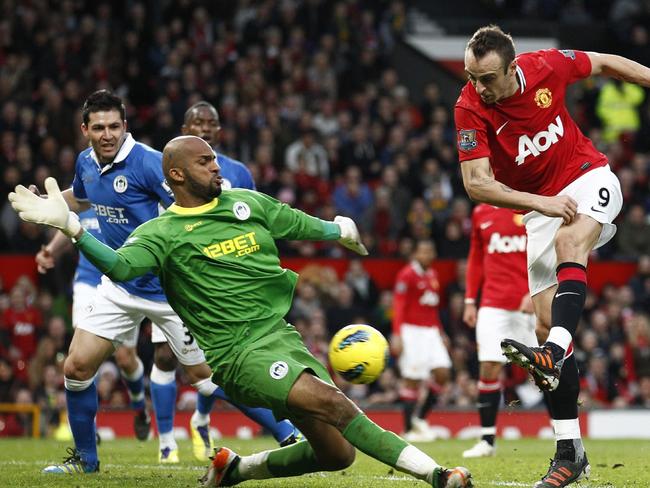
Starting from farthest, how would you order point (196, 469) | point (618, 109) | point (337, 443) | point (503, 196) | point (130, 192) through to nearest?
point (618, 109)
point (196, 469)
point (130, 192)
point (503, 196)
point (337, 443)

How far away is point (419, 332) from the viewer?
14.9 meters

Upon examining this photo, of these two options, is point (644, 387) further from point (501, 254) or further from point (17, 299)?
point (17, 299)

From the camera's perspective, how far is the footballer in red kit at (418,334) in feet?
47.7

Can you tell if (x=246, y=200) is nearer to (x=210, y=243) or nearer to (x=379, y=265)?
(x=210, y=243)

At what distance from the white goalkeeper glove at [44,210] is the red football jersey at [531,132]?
240cm

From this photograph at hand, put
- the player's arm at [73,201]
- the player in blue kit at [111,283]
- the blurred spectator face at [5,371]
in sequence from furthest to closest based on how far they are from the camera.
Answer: the blurred spectator face at [5,371] → the player's arm at [73,201] → the player in blue kit at [111,283]

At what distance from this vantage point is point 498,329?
36.6 ft

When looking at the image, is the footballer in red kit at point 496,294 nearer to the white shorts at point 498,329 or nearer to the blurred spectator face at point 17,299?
the white shorts at point 498,329

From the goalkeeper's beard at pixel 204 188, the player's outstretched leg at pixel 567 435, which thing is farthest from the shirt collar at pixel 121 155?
the player's outstretched leg at pixel 567 435

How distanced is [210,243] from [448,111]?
15.7 m

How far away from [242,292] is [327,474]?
2.32 metres

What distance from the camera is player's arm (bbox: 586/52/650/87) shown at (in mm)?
7363

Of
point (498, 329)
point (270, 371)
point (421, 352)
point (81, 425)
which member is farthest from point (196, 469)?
point (421, 352)

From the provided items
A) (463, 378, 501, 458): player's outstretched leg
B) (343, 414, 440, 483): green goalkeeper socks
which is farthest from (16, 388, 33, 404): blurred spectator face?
(343, 414, 440, 483): green goalkeeper socks
